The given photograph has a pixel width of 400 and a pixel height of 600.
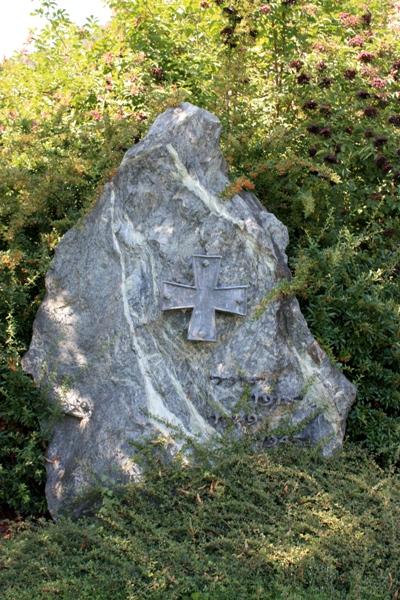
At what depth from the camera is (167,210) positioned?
551 cm

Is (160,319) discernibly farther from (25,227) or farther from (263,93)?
(263,93)

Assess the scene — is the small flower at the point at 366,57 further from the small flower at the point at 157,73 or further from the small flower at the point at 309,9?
the small flower at the point at 157,73

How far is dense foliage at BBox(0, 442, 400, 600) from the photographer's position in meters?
4.05

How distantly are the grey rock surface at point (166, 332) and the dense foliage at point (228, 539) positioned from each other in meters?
0.32

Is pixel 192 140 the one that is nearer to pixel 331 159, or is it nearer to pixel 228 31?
pixel 331 159

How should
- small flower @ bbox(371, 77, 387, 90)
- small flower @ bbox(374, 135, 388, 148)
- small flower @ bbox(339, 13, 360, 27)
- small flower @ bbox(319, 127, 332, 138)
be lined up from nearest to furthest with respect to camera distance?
small flower @ bbox(374, 135, 388, 148) → small flower @ bbox(319, 127, 332, 138) → small flower @ bbox(371, 77, 387, 90) → small flower @ bbox(339, 13, 360, 27)

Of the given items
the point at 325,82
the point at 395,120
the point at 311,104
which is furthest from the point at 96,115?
the point at 395,120

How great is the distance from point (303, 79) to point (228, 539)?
14.4 ft

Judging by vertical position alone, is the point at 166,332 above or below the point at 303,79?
below

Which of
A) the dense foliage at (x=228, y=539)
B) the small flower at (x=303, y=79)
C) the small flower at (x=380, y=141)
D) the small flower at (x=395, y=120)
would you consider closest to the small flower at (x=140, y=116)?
the small flower at (x=303, y=79)

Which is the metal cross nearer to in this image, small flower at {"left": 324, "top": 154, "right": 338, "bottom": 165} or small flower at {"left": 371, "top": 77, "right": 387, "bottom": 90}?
small flower at {"left": 324, "top": 154, "right": 338, "bottom": 165}

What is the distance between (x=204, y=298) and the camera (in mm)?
5316

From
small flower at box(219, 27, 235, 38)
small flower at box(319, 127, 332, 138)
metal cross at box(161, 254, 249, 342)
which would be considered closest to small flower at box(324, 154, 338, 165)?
small flower at box(319, 127, 332, 138)

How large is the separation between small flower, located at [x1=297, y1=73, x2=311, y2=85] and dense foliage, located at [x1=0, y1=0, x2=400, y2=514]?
16 mm
